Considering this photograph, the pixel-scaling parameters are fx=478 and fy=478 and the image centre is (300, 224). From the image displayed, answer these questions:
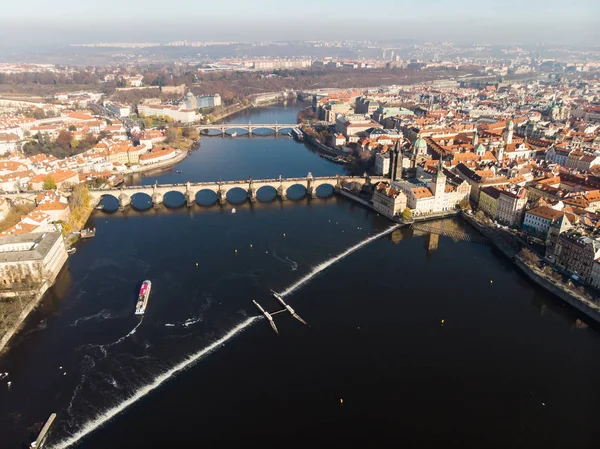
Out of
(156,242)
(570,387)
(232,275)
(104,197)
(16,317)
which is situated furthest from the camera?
(104,197)

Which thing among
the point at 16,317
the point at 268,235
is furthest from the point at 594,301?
the point at 16,317

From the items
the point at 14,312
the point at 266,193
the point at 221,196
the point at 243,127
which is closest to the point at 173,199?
the point at 221,196

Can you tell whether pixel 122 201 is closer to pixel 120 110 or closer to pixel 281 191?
pixel 281 191

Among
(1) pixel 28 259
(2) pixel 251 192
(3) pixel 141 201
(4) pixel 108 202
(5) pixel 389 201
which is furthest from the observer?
(3) pixel 141 201

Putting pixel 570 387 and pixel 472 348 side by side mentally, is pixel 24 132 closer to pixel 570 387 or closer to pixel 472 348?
pixel 472 348

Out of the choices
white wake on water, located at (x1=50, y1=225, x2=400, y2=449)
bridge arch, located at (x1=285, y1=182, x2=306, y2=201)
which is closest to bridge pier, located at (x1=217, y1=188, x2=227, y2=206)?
bridge arch, located at (x1=285, y1=182, x2=306, y2=201)

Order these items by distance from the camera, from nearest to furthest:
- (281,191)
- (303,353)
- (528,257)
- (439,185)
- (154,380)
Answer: (154,380) → (303,353) → (528,257) → (439,185) → (281,191)
